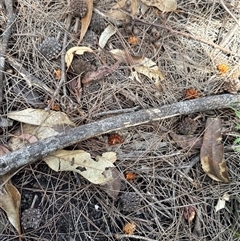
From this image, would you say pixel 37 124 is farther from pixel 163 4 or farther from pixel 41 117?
pixel 163 4

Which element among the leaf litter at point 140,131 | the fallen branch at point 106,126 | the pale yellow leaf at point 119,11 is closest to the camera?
the fallen branch at point 106,126

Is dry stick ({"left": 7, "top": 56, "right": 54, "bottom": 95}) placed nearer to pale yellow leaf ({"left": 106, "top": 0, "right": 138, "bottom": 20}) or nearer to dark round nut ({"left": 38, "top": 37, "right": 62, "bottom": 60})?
dark round nut ({"left": 38, "top": 37, "right": 62, "bottom": 60})

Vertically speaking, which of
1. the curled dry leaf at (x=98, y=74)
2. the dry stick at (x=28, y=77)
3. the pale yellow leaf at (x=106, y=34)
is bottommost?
the dry stick at (x=28, y=77)

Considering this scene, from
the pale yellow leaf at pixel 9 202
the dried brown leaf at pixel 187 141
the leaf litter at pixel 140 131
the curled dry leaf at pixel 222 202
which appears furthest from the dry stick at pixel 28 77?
the curled dry leaf at pixel 222 202

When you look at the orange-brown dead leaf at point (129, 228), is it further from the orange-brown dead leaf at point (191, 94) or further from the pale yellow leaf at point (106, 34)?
the pale yellow leaf at point (106, 34)

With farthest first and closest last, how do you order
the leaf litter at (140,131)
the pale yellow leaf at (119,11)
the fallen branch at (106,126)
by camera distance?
the pale yellow leaf at (119,11), the leaf litter at (140,131), the fallen branch at (106,126)

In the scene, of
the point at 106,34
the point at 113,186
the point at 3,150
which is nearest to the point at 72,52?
the point at 106,34
